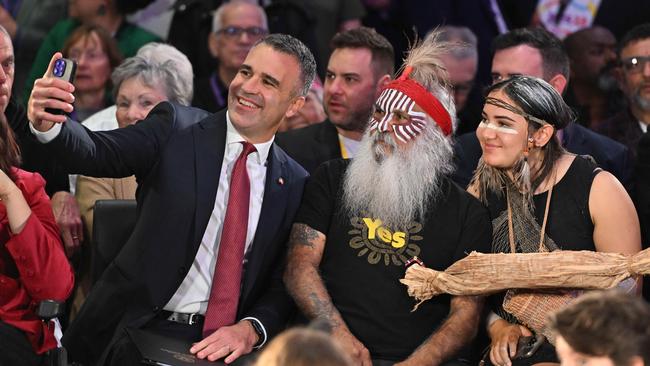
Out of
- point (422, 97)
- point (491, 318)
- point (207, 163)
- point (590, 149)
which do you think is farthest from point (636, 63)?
point (207, 163)

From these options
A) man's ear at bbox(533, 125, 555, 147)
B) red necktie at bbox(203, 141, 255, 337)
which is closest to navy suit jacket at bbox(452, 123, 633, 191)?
man's ear at bbox(533, 125, 555, 147)

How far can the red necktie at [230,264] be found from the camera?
5.02 metres

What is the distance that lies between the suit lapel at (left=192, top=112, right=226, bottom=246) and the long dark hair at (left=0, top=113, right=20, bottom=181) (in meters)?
0.77

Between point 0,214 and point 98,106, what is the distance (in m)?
2.57

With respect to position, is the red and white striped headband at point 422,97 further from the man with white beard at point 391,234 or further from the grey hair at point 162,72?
the grey hair at point 162,72

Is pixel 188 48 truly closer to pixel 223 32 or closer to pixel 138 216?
pixel 223 32

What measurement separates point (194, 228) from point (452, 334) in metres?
1.19

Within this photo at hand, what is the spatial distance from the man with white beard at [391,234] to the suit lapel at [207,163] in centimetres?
43

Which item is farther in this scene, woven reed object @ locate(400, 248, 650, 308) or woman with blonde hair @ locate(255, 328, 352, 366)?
woven reed object @ locate(400, 248, 650, 308)

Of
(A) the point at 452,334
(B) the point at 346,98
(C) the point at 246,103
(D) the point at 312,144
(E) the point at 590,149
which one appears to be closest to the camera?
(A) the point at 452,334

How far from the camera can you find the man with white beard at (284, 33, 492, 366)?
5031 mm

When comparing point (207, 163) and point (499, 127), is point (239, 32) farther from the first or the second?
point (499, 127)

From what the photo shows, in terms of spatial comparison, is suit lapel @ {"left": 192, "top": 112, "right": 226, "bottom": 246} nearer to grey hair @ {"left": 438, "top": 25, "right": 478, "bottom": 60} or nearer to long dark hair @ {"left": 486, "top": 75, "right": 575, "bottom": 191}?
long dark hair @ {"left": 486, "top": 75, "right": 575, "bottom": 191}

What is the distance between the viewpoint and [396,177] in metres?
5.26
